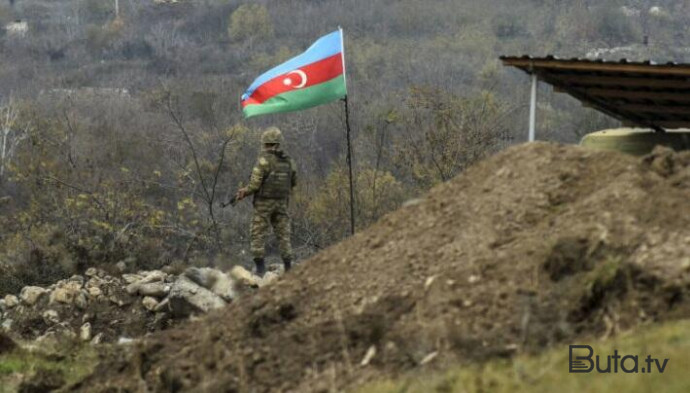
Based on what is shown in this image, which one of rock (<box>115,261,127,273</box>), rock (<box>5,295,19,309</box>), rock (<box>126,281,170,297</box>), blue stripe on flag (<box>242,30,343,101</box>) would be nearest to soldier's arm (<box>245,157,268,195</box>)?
blue stripe on flag (<box>242,30,343,101</box>)

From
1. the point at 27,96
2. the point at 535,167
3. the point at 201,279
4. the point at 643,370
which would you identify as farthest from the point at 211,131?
the point at 643,370

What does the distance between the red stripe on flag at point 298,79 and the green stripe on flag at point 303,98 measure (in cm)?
5

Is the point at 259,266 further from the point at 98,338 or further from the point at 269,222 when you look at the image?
the point at 98,338

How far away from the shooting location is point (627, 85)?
1347cm

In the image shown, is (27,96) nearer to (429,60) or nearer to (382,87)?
(382,87)

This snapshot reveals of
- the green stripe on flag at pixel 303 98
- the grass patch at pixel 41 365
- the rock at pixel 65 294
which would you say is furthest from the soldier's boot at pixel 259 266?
the grass patch at pixel 41 365

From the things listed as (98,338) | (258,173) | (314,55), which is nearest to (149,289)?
(98,338)

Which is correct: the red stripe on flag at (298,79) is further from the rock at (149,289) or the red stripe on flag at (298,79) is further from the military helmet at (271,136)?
the rock at (149,289)

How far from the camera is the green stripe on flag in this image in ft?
48.1

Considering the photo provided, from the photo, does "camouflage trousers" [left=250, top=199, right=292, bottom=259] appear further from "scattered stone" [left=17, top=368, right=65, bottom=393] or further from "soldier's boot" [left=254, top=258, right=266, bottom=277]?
"scattered stone" [left=17, top=368, right=65, bottom=393]

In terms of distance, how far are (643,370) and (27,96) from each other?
177 ft

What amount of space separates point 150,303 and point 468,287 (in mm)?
7482

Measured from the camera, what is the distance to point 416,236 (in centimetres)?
905

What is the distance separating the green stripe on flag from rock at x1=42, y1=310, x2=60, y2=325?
3357mm
